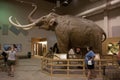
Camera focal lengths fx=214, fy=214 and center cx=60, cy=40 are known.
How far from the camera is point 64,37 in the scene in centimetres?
926

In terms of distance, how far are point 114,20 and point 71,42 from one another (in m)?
5.98

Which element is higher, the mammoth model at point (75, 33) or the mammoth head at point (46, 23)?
the mammoth head at point (46, 23)

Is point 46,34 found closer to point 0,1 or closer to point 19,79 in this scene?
point 0,1

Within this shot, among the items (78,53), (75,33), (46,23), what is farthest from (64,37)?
(78,53)

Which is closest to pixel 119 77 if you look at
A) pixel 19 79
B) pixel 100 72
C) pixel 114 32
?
pixel 100 72

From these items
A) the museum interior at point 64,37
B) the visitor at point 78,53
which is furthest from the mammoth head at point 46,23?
the visitor at point 78,53

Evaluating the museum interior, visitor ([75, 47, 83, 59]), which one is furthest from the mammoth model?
visitor ([75, 47, 83, 59])

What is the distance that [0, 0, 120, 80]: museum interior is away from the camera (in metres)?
8.68

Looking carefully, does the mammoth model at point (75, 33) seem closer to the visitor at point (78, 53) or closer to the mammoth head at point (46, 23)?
the mammoth head at point (46, 23)

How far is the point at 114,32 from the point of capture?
1444 centimetres

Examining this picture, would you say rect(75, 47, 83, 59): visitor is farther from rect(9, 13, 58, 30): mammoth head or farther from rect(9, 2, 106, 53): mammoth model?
rect(9, 13, 58, 30): mammoth head

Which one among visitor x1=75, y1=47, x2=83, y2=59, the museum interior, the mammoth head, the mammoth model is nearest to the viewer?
the museum interior

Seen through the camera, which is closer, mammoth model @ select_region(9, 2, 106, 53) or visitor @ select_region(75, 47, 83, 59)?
mammoth model @ select_region(9, 2, 106, 53)

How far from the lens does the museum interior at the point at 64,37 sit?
28.5ft
